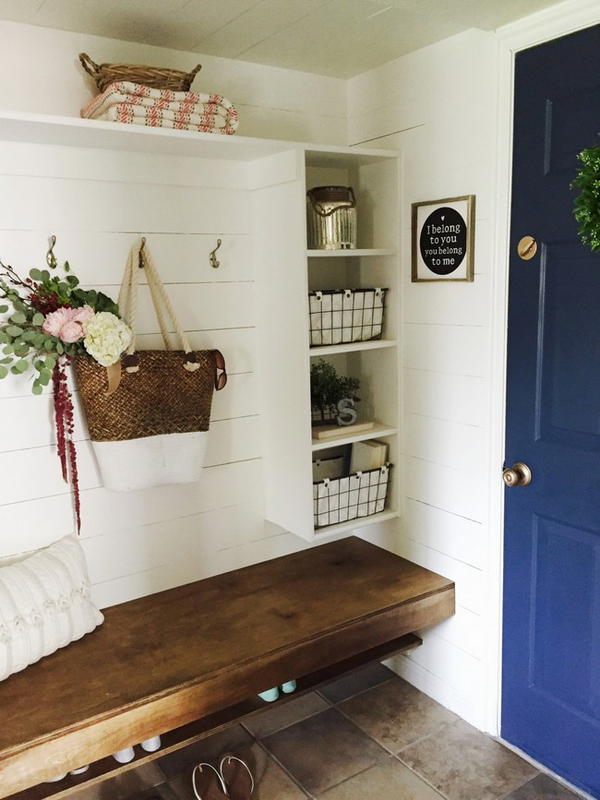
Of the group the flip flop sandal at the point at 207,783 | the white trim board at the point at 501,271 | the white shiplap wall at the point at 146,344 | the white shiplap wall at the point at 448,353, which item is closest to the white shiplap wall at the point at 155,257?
the white shiplap wall at the point at 146,344

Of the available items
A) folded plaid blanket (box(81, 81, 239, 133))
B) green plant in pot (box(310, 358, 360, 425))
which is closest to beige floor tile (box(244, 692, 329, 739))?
green plant in pot (box(310, 358, 360, 425))

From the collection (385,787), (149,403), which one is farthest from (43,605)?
(385,787)

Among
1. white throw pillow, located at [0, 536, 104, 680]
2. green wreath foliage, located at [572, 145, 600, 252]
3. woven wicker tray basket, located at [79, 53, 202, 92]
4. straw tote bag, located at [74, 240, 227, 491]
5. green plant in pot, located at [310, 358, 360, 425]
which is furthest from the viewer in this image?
green plant in pot, located at [310, 358, 360, 425]

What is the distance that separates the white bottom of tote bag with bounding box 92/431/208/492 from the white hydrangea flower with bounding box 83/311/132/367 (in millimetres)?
299

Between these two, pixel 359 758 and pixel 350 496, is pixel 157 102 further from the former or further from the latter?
pixel 359 758

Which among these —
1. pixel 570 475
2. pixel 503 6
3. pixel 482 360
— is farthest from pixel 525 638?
pixel 503 6

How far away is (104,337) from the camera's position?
200 centimetres

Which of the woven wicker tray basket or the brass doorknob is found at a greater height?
the woven wicker tray basket

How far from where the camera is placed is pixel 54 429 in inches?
87.0

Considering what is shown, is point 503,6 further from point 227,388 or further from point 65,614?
point 65,614

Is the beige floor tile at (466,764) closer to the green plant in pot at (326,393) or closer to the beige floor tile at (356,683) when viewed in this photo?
the beige floor tile at (356,683)

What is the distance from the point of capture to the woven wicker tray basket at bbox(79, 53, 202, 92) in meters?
2.03

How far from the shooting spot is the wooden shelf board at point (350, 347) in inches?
95.0

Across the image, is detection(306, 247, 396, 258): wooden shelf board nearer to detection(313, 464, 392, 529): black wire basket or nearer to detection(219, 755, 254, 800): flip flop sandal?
detection(313, 464, 392, 529): black wire basket
